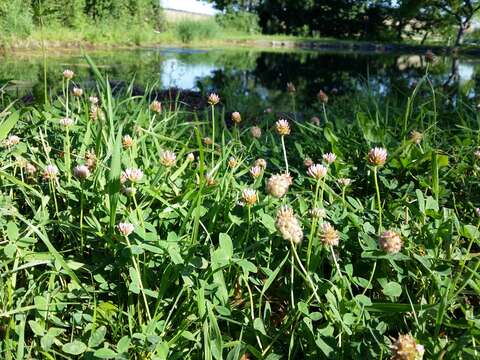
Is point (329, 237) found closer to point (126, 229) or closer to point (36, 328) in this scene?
point (126, 229)

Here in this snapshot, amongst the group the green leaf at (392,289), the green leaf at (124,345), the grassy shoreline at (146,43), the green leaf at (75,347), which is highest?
the grassy shoreline at (146,43)

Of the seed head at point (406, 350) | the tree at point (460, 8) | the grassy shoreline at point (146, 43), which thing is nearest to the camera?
the seed head at point (406, 350)

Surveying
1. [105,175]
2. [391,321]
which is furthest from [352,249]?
[105,175]

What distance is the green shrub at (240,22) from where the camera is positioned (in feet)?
92.7

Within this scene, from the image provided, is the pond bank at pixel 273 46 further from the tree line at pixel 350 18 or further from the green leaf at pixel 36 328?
the green leaf at pixel 36 328

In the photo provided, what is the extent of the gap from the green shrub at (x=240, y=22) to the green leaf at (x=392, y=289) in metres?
28.7

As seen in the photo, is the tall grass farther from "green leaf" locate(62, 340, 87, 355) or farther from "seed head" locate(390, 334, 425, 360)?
"seed head" locate(390, 334, 425, 360)

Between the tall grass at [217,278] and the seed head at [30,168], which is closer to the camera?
the tall grass at [217,278]

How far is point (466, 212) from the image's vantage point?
4.10 ft

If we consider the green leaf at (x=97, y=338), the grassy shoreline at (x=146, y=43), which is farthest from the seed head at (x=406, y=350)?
the grassy shoreline at (x=146, y=43)

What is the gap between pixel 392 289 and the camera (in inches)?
32.1

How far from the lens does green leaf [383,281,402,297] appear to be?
808 millimetres

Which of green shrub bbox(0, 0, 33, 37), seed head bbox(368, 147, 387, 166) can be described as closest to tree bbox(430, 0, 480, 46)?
green shrub bbox(0, 0, 33, 37)

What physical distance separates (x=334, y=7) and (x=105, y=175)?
31.1 meters
